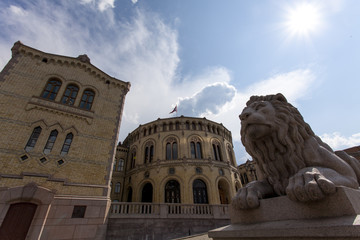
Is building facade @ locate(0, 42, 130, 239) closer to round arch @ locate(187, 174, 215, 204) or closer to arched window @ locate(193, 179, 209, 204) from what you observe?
round arch @ locate(187, 174, 215, 204)

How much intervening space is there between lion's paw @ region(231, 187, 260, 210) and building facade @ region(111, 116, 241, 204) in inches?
658

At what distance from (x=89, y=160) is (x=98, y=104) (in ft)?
15.6

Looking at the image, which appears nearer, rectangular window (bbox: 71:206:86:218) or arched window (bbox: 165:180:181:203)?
rectangular window (bbox: 71:206:86:218)

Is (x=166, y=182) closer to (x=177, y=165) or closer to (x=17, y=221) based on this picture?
(x=177, y=165)

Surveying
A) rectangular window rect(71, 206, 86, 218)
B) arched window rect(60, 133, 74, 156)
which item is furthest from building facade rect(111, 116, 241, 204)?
arched window rect(60, 133, 74, 156)

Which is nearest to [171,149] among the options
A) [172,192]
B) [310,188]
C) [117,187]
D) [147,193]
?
[172,192]

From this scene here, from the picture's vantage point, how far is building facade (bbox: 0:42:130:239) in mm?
8023

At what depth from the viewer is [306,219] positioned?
173cm

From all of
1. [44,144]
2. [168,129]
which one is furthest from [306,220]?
[168,129]

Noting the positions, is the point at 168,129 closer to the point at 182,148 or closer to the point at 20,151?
the point at 182,148

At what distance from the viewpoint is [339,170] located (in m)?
2.08

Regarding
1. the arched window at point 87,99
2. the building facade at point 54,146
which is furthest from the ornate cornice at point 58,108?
the arched window at point 87,99

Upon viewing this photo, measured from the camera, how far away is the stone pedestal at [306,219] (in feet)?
4.51

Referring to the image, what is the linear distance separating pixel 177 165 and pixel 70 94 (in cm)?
1314
